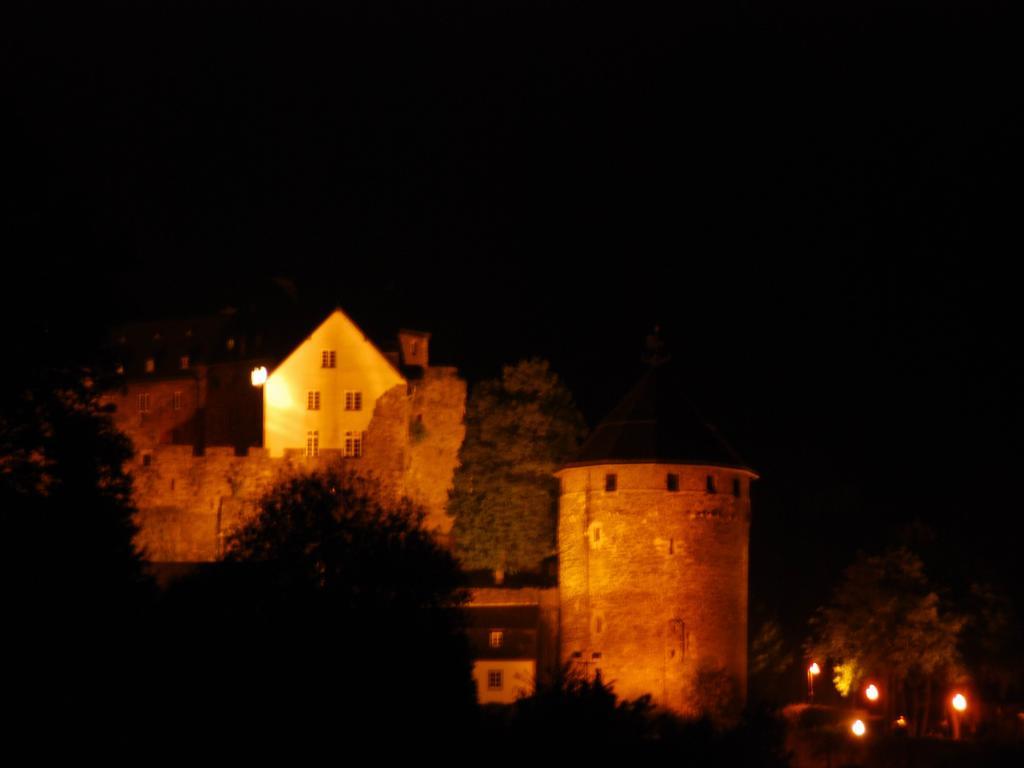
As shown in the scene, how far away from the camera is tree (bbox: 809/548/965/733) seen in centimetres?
6644

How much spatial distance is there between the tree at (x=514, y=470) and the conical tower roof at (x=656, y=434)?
7.05 feet

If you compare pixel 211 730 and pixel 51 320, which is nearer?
pixel 51 320

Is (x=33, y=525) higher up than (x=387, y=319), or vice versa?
(x=387, y=319)

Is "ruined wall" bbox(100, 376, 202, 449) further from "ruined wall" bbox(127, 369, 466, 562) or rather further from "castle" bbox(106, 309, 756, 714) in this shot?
"ruined wall" bbox(127, 369, 466, 562)

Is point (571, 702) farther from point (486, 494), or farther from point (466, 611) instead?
point (486, 494)

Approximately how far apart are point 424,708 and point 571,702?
14.5 ft

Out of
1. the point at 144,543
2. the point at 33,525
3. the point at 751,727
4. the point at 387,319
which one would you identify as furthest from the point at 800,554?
the point at 33,525

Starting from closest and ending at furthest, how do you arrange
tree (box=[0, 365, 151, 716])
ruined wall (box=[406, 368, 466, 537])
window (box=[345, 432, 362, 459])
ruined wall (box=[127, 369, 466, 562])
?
tree (box=[0, 365, 151, 716]) → ruined wall (box=[127, 369, 466, 562]) → ruined wall (box=[406, 368, 466, 537]) → window (box=[345, 432, 362, 459])

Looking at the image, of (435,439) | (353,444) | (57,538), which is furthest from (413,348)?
(57,538)

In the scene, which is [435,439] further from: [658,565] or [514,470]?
[658,565]

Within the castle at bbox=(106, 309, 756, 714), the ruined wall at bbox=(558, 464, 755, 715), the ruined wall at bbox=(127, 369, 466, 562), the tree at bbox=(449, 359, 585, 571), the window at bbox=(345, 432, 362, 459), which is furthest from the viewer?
the window at bbox=(345, 432, 362, 459)

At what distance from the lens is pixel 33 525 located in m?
35.2

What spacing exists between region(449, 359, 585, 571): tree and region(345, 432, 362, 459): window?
357 centimetres

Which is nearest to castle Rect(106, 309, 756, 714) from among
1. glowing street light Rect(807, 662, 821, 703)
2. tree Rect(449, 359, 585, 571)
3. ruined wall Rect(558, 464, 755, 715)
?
ruined wall Rect(558, 464, 755, 715)
